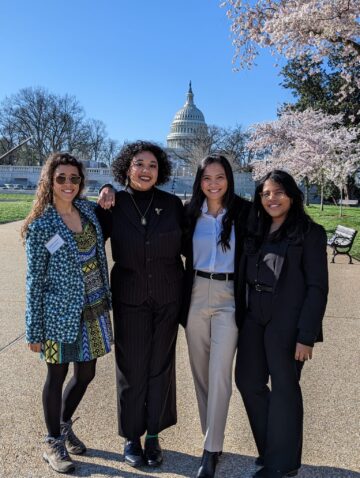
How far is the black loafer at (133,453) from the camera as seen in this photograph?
2.68 metres

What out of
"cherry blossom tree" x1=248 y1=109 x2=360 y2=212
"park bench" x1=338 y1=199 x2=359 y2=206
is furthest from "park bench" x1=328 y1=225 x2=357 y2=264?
"park bench" x1=338 y1=199 x2=359 y2=206

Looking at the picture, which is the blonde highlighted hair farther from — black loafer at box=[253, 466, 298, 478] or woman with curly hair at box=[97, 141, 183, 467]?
black loafer at box=[253, 466, 298, 478]

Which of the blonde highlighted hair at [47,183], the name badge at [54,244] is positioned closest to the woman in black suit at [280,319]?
the name badge at [54,244]

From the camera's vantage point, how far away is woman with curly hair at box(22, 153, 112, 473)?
2.58 meters

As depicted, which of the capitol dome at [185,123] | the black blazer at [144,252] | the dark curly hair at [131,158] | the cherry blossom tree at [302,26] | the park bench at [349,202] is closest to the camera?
the black blazer at [144,252]

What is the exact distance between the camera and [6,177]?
63.5 m

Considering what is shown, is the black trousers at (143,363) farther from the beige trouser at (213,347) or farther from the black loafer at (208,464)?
the black loafer at (208,464)

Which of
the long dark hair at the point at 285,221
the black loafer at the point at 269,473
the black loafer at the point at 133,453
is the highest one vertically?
the long dark hair at the point at 285,221

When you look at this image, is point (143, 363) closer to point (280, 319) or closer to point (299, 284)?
point (280, 319)

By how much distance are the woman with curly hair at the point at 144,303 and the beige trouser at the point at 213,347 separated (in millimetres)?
159

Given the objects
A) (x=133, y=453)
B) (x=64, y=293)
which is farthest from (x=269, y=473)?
(x=64, y=293)

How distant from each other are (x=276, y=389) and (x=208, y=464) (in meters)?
0.55

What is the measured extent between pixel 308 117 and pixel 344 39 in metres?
19.9

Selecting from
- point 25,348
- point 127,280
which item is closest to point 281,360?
point 127,280
